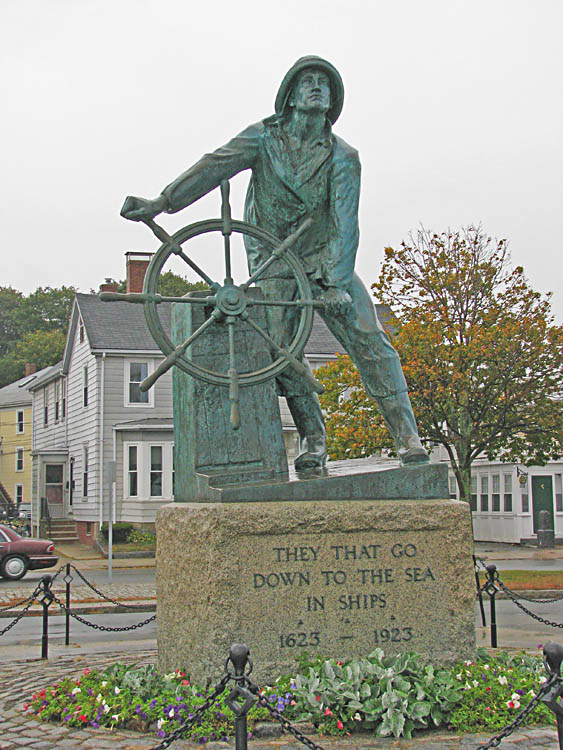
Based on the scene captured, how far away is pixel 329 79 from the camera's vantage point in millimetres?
6137

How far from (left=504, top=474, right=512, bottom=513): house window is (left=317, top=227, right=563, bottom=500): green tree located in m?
9.63

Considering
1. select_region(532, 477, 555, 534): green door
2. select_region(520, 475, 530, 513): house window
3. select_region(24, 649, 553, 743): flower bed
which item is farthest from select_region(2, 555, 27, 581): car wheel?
select_region(532, 477, 555, 534): green door

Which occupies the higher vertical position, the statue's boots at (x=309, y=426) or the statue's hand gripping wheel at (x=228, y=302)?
the statue's hand gripping wheel at (x=228, y=302)

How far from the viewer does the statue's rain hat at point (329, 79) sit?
6.06 meters

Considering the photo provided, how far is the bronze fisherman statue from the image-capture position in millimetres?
6090

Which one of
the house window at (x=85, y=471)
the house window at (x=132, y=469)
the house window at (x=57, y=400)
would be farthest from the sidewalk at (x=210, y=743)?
the house window at (x=57, y=400)

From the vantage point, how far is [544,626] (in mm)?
11391

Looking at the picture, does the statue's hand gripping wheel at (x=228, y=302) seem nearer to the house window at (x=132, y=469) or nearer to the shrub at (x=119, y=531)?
the shrub at (x=119, y=531)

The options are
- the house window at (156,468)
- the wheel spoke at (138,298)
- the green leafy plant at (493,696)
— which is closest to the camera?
the green leafy plant at (493,696)

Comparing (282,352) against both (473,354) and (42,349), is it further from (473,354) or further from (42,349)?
(42,349)

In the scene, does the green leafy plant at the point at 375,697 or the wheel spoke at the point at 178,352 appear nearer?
the green leafy plant at the point at 375,697

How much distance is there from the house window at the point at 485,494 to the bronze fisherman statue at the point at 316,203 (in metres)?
28.1

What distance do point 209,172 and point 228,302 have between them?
0.93 metres

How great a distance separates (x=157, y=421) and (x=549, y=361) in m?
13.3
